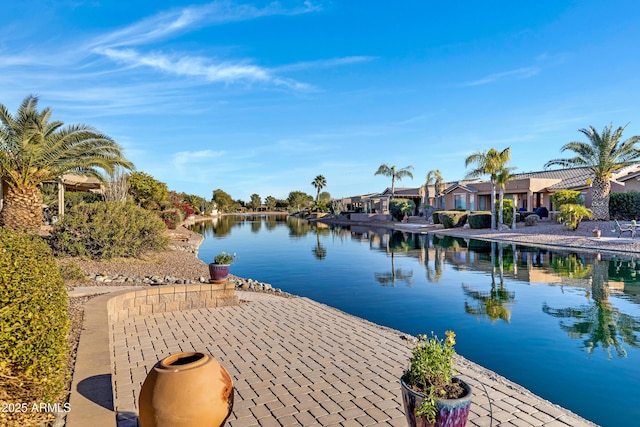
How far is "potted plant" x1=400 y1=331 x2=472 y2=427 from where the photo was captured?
273 centimetres

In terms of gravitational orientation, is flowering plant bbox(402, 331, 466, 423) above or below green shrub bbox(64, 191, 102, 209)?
below

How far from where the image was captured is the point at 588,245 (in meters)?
20.2

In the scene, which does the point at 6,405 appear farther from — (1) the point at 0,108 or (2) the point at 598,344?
(1) the point at 0,108

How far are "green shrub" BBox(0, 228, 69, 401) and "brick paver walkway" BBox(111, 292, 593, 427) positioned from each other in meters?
0.90

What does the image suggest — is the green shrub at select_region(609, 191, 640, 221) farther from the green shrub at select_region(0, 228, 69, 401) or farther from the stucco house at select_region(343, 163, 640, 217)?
the green shrub at select_region(0, 228, 69, 401)

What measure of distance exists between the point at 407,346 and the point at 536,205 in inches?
1524

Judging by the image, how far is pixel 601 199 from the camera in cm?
2647

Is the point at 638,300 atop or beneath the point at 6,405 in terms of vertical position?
beneath

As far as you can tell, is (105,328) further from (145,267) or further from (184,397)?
(145,267)

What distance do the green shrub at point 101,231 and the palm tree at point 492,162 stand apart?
24700 millimetres

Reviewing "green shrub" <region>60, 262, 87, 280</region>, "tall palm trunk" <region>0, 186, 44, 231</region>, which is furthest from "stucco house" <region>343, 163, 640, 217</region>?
"tall palm trunk" <region>0, 186, 44, 231</region>

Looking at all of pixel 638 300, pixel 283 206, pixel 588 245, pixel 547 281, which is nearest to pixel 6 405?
pixel 638 300

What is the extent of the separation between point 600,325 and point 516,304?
189 cm

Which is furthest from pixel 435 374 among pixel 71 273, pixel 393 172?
pixel 393 172
